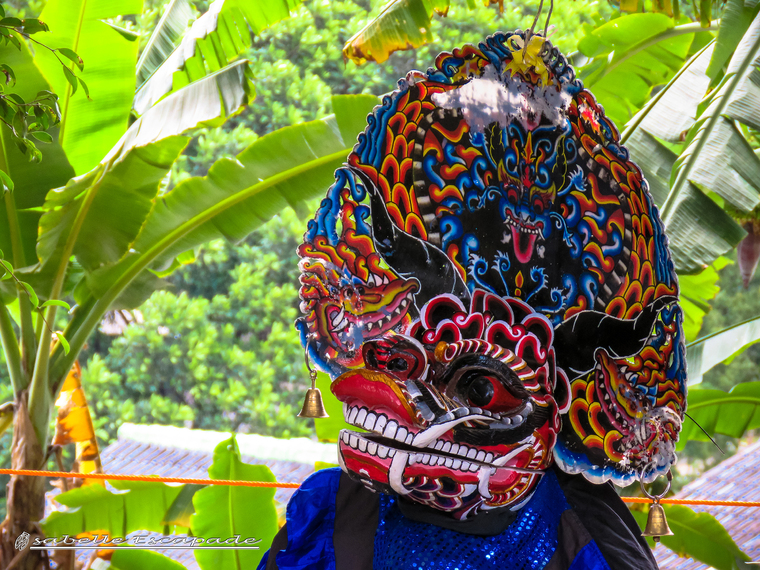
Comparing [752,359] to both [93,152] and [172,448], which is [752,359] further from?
[93,152]

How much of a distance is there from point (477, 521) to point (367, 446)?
0.66 ft

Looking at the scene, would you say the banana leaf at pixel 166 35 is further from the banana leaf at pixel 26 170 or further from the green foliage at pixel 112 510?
the green foliage at pixel 112 510

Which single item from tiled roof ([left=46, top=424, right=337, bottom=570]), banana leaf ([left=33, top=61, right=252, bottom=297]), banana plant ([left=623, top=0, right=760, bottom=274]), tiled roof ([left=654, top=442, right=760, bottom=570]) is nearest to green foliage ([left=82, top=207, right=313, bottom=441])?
tiled roof ([left=46, top=424, right=337, bottom=570])

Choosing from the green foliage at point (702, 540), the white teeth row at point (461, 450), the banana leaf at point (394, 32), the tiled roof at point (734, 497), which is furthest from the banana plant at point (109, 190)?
the tiled roof at point (734, 497)

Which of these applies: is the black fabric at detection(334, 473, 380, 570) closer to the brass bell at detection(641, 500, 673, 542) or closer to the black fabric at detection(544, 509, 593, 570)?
the black fabric at detection(544, 509, 593, 570)

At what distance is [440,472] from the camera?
96cm

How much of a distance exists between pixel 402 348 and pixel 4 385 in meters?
6.32

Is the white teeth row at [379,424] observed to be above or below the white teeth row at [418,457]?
above

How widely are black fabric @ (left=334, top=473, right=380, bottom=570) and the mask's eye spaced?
273 mm

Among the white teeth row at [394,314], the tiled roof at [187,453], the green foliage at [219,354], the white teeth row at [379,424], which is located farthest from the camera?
the green foliage at [219,354]

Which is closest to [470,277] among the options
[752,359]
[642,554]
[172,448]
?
[642,554]

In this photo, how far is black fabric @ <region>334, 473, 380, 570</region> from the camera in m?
1.09

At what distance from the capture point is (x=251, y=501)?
2146 millimetres

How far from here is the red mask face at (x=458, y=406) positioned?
95cm
